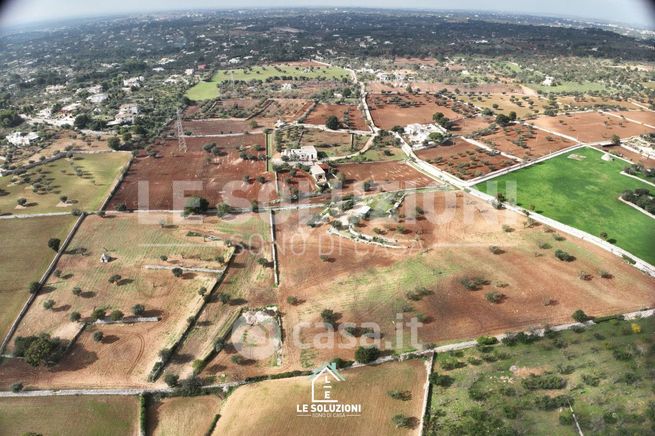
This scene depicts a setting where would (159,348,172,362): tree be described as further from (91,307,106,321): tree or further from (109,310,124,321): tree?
(91,307,106,321): tree

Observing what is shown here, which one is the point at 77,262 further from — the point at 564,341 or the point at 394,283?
the point at 564,341

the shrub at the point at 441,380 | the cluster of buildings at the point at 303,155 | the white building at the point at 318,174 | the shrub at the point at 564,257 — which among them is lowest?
the shrub at the point at 441,380

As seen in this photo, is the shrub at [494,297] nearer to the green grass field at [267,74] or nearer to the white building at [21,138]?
the white building at [21,138]

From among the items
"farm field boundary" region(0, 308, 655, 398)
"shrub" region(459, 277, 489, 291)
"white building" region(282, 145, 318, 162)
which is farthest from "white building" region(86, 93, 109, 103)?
"shrub" region(459, 277, 489, 291)

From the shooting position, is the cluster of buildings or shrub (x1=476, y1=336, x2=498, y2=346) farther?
the cluster of buildings

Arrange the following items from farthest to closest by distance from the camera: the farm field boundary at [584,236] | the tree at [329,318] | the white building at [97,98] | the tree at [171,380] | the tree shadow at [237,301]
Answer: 1. the white building at [97,98]
2. the farm field boundary at [584,236]
3. the tree shadow at [237,301]
4. the tree at [329,318]
5. the tree at [171,380]

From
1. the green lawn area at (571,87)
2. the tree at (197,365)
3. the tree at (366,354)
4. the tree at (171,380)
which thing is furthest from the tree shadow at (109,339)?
the green lawn area at (571,87)

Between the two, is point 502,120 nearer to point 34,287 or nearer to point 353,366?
point 353,366
